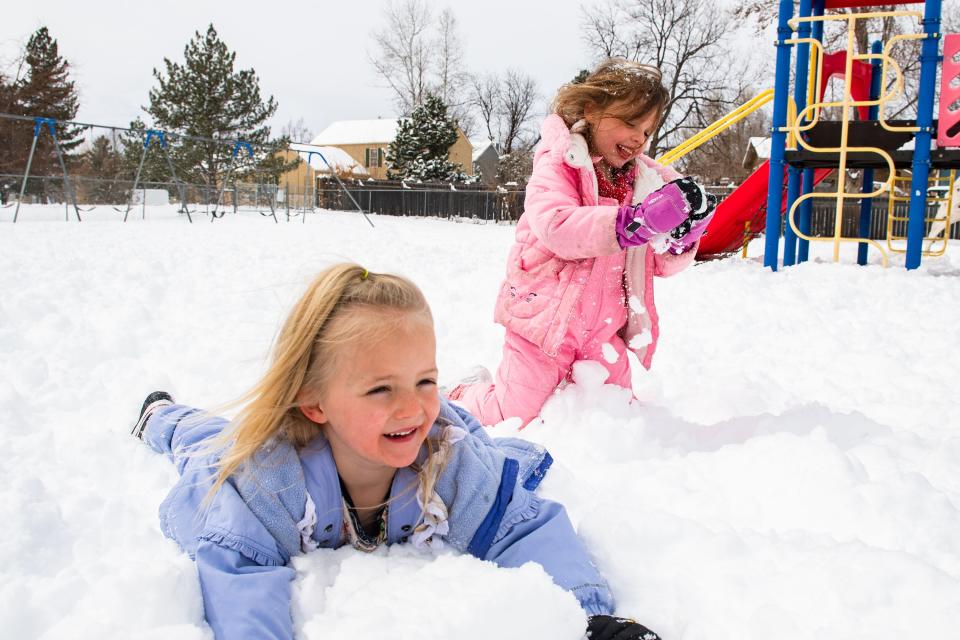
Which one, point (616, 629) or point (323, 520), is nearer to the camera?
point (616, 629)

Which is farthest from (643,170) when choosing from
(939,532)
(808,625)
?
(808,625)

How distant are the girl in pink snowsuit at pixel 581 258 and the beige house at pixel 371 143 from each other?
46.2 metres

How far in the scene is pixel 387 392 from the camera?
154 centimetres

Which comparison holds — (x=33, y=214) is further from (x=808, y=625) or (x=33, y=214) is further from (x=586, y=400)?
(x=808, y=625)

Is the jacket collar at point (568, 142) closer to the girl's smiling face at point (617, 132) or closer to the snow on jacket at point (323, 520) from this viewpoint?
the girl's smiling face at point (617, 132)

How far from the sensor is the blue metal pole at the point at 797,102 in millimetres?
6953

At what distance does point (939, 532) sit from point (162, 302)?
4603 mm

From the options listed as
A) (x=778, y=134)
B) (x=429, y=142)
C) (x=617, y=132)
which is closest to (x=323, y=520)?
(x=617, y=132)

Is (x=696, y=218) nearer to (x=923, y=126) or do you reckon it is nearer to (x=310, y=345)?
(x=310, y=345)

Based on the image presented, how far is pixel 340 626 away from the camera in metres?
1.35

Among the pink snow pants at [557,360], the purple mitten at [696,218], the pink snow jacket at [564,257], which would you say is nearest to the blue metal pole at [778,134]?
the pink snow jacket at [564,257]

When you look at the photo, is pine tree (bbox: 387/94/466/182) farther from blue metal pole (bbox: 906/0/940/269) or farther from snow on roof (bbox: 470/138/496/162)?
blue metal pole (bbox: 906/0/940/269)

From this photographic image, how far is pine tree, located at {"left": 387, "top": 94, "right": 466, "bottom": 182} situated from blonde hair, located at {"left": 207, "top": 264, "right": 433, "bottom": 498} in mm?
30138

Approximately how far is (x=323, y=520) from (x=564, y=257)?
136 centimetres
